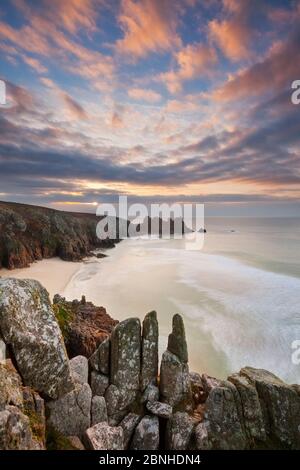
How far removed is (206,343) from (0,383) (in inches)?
747

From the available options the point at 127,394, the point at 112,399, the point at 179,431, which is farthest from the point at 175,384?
the point at 112,399

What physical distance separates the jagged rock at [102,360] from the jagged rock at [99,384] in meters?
0.29

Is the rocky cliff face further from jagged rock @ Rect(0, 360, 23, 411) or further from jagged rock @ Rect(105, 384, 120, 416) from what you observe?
jagged rock @ Rect(0, 360, 23, 411)

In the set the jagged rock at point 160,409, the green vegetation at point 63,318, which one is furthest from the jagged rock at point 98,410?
the green vegetation at point 63,318

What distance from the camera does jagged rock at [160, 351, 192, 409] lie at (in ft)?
39.4

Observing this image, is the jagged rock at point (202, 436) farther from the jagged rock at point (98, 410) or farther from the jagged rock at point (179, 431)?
the jagged rock at point (98, 410)

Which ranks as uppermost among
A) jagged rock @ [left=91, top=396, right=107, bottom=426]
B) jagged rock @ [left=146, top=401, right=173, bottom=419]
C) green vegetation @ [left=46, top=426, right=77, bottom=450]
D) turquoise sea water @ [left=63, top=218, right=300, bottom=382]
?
green vegetation @ [left=46, top=426, right=77, bottom=450]

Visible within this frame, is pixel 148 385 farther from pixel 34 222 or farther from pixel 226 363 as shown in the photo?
pixel 34 222

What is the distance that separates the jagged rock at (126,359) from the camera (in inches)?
469

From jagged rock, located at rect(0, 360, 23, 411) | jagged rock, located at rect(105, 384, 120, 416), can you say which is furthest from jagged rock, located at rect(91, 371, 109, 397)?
jagged rock, located at rect(0, 360, 23, 411)

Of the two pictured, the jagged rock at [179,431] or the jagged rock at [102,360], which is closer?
the jagged rock at [179,431]

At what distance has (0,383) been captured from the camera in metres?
7.50

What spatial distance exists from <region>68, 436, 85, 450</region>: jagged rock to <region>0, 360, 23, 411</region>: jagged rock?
261 cm
